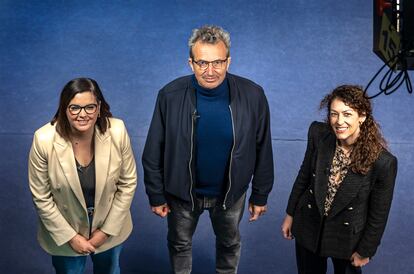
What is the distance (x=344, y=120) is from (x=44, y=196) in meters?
1.58

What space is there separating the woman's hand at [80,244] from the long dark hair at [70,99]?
561mm

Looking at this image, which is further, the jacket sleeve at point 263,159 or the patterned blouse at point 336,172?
the jacket sleeve at point 263,159

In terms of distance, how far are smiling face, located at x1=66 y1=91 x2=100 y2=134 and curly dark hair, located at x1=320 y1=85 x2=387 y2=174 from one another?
121 centimetres

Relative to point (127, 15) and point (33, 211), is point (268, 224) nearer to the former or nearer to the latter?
point (33, 211)

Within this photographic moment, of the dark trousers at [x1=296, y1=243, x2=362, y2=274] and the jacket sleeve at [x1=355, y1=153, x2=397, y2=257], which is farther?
the dark trousers at [x1=296, y1=243, x2=362, y2=274]

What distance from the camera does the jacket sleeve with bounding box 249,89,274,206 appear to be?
11.1 feet

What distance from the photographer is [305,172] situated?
3.32m

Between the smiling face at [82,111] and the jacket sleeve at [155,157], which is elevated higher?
the smiling face at [82,111]

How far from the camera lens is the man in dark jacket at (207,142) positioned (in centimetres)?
316

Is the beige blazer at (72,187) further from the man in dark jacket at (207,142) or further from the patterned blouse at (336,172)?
the patterned blouse at (336,172)

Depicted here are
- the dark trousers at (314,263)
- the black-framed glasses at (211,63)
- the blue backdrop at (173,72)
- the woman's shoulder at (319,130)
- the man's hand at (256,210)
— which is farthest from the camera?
the blue backdrop at (173,72)

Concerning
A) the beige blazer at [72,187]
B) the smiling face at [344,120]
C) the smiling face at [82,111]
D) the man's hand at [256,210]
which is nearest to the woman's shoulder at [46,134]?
the beige blazer at [72,187]

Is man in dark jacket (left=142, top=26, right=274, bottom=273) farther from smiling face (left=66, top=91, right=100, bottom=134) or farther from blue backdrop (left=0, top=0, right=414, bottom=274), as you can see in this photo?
blue backdrop (left=0, top=0, right=414, bottom=274)

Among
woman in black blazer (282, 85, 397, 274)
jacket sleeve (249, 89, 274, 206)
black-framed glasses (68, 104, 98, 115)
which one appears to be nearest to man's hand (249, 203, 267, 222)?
jacket sleeve (249, 89, 274, 206)
